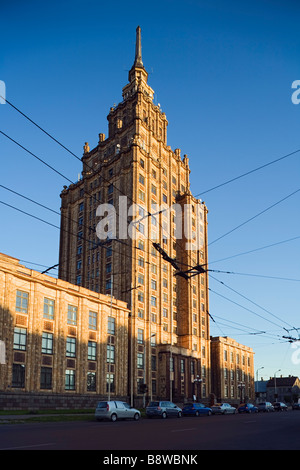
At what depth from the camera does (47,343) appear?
168ft

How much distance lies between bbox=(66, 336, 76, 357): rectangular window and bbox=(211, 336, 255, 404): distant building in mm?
48253

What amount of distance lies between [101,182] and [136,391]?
121ft

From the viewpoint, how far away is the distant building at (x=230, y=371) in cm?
9844

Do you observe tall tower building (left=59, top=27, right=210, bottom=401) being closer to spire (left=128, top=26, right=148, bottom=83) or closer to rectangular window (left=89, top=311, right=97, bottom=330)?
spire (left=128, top=26, right=148, bottom=83)

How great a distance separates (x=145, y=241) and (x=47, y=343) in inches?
1098

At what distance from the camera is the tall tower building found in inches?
2788

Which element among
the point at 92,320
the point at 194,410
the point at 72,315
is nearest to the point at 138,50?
the point at 92,320

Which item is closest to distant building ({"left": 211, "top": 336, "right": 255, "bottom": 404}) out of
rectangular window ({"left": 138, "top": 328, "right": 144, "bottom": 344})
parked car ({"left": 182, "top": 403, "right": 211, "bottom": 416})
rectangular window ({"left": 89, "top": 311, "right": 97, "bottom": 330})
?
rectangular window ({"left": 138, "top": 328, "right": 144, "bottom": 344})

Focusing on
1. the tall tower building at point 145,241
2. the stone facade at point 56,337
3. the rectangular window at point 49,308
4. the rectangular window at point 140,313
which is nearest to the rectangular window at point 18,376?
the stone facade at point 56,337

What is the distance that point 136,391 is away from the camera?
64625 mm

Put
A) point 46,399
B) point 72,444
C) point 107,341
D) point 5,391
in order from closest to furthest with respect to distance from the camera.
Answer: point 72,444 < point 5,391 < point 46,399 < point 107,341

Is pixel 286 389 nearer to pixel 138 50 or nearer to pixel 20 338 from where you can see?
pixel 138 50
